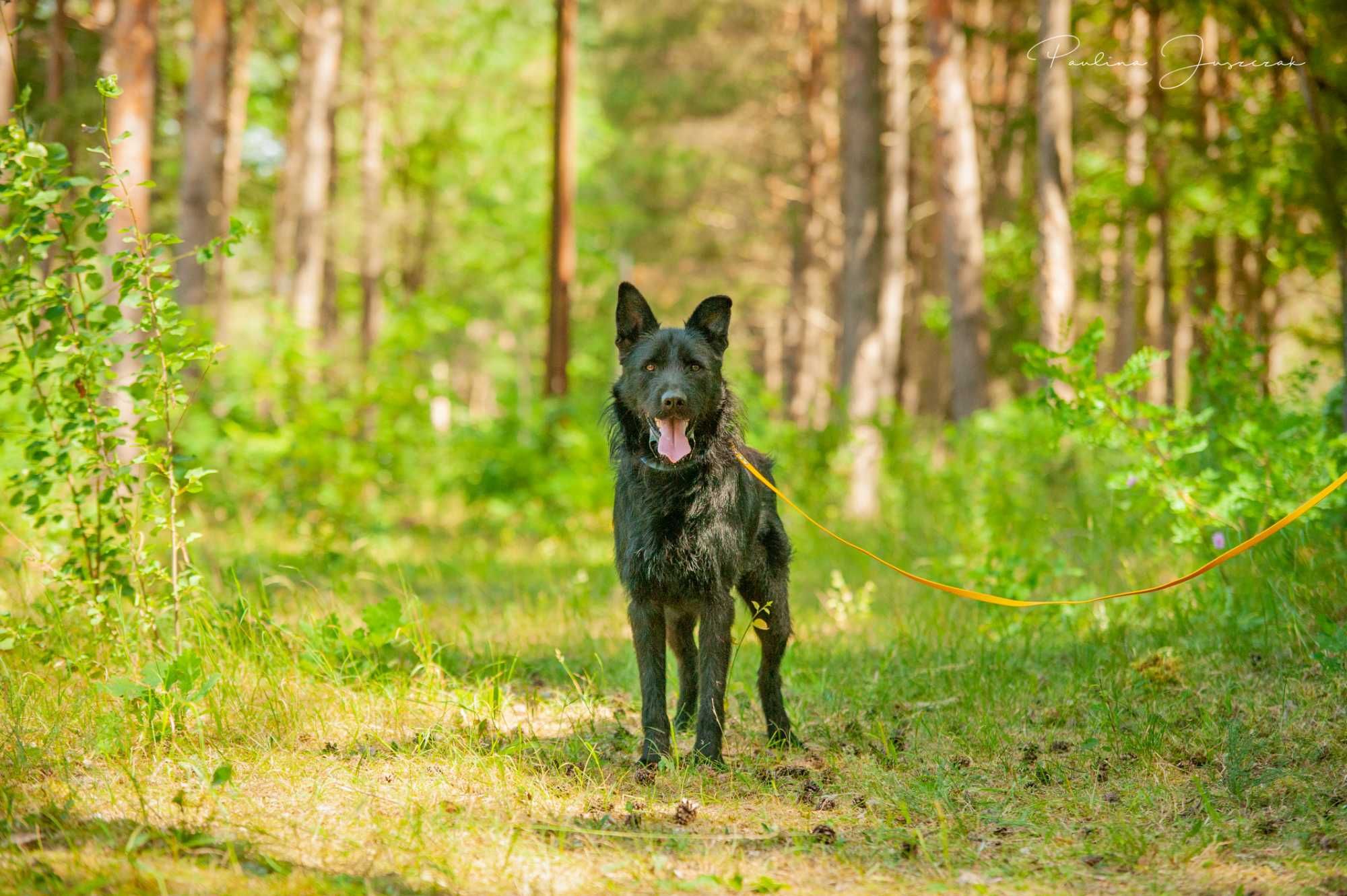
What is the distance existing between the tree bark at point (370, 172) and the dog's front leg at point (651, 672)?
17201 millimetres

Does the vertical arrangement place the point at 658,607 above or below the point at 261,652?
above

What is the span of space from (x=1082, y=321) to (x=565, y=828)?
25.1 meters

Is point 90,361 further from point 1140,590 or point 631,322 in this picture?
point 1140,590

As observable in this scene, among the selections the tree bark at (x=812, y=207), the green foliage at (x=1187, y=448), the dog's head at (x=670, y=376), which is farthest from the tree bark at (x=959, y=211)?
the dog's head at (x=670, y=376)

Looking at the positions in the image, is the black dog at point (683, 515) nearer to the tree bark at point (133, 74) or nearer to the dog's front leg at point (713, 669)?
the dog's front leg at point (713, 669)

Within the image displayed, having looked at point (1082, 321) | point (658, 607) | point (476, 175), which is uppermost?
point (476, 175)

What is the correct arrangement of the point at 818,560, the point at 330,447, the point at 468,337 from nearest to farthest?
the point at 818,560 < the point at 330,447 < the point at 468,337

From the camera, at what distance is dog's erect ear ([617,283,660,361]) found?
4.85 meters

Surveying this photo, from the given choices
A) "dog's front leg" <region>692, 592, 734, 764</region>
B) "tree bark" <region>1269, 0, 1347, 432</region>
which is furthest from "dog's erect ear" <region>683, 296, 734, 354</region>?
"tree bark" <region>1269, 0, 1347, 432</region>

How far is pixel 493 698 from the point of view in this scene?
4.70 metres

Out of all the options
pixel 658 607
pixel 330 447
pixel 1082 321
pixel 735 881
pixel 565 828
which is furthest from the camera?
pixel 1082 321

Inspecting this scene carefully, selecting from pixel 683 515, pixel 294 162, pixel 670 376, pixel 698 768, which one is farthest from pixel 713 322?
pixel 294 162

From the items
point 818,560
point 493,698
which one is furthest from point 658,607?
point 818,560

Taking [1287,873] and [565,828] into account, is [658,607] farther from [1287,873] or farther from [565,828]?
[1287,873]
